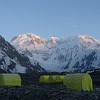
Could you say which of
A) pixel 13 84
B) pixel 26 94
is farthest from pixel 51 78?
pixel 26 94

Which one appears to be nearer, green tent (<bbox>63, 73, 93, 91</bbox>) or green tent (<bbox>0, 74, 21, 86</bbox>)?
green tent (<bbox>63, 73, 93, 91</bbox>)

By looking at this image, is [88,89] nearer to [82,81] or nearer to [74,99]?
[82,81]

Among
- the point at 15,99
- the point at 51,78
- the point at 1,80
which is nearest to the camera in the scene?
the point at 15,99

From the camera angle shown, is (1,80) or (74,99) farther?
(1,80)

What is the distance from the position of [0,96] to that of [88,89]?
15.2 metres

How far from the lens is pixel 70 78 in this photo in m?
42.6

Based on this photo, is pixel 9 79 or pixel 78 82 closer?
pixel 78 82

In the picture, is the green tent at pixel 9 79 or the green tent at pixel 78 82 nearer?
the green tent at pixel 78 82

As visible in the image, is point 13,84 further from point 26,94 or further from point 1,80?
point 26,94

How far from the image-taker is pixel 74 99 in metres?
30.6

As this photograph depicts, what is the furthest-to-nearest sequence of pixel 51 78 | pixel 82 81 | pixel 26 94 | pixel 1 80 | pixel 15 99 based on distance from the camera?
pixel 51 78, pixel 1 80, pixel 82 81, pixel 26 94, pixel 15 99

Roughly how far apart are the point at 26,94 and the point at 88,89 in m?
12.5

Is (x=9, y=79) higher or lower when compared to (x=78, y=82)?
higher

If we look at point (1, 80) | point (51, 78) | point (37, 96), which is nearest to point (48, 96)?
point (37, 96)
